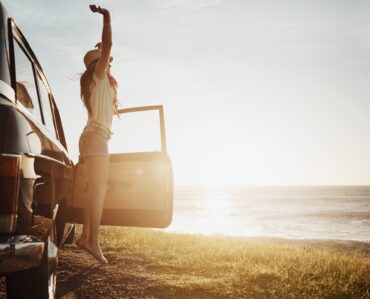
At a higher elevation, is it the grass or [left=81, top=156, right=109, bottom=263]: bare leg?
[left=81, top=156, right=109, bottom=263]: bare leg

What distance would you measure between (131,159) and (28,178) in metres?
1.98

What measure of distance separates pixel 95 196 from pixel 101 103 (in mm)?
871

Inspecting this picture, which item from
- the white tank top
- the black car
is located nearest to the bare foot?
the black car

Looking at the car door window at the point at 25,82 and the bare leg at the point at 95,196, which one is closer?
the car door window at the point at 25,82

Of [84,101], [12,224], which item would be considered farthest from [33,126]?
[84,101]

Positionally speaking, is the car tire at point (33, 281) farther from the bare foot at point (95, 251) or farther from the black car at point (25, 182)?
the bare foot at point (95, 251)

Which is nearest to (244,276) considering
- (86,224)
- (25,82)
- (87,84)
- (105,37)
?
(86,224)

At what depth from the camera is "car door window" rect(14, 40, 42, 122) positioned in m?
2.33

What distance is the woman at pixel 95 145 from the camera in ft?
11.1

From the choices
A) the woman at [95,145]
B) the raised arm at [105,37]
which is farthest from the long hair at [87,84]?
the raised arm at [105,37]

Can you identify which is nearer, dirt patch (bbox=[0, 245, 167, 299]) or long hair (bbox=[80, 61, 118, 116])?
long hair (bbox=[80, 61, 118, 116])

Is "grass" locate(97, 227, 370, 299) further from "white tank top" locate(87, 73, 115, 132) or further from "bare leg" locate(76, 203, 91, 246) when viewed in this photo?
"white tank top" locate(87, 73, 115, 132)

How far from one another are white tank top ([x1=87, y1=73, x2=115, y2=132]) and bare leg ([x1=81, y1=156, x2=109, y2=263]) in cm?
35

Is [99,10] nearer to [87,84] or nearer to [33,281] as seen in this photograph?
[87,84]
